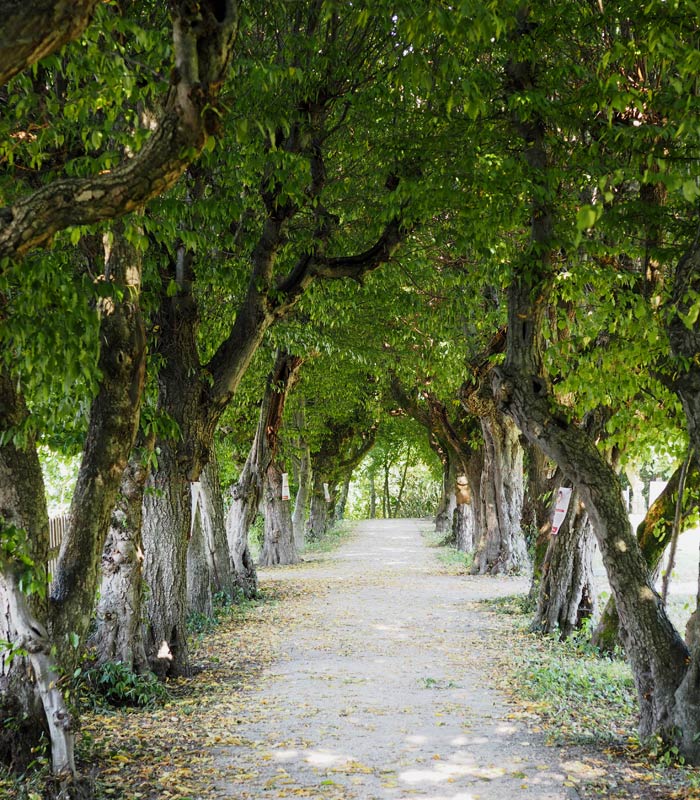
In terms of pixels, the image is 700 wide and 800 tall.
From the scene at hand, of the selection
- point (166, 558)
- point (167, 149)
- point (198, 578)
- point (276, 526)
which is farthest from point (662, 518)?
point (276, 526)

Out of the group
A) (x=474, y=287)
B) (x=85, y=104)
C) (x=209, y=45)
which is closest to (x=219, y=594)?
(x=474, y=287)

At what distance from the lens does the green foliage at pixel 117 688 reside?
761 cm

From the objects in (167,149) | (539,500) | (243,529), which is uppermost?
(167,149)

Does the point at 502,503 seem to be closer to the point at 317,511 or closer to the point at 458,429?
the point at 458,429

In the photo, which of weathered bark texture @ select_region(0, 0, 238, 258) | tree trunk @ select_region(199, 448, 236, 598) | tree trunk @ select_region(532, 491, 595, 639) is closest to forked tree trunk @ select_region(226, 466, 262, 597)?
tree trunk @ select_region(199, 448, 236, 598)

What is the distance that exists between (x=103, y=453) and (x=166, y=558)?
3713 millimetres

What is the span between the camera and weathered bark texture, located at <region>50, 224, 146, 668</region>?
558cm

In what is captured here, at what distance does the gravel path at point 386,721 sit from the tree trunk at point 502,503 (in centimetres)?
539

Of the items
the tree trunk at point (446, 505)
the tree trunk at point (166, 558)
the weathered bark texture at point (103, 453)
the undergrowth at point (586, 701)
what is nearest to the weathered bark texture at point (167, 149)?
the weathered bark texture at point (103, 453)

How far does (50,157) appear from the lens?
21.7 feet

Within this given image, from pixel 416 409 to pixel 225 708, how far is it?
17.8 metres

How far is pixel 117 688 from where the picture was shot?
771cm

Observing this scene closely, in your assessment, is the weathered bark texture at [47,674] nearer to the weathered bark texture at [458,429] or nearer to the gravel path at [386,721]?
the gravel path at [386,721]

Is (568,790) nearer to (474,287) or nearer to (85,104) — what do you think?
(85,104)
